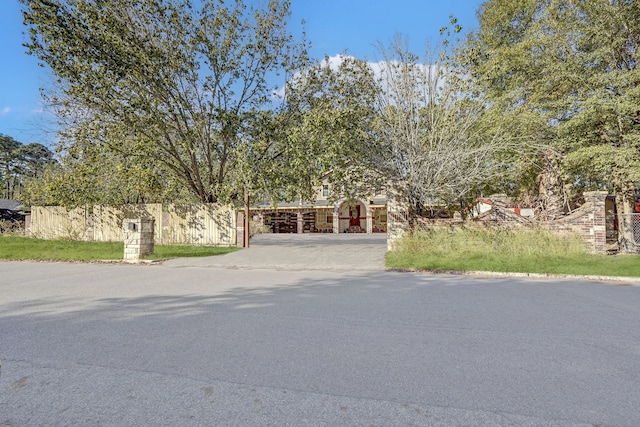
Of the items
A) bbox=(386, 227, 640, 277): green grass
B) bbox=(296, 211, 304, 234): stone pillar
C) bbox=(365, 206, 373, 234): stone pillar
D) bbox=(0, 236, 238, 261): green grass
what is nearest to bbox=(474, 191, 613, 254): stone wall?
bbox=(386, 227, 640, 277): green grass

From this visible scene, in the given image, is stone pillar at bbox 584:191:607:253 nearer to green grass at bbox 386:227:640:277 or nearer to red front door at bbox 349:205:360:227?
green grass at bbox 386:227:640:277

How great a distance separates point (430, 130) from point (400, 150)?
145 cm

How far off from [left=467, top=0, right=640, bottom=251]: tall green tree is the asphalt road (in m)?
9.20

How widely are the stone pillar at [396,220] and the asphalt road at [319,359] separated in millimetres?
7265

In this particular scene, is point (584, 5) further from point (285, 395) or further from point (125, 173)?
point (125, 173)

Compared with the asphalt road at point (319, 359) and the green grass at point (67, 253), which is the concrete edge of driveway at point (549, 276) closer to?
the asphalt road at point (319, 359)

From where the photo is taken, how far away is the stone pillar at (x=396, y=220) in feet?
46.3

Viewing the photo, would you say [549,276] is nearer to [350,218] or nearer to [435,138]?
[435,138]

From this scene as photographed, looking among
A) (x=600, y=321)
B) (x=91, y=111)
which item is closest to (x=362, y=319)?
(x=600, y=321)

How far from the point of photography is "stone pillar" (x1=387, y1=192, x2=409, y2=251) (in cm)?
1410

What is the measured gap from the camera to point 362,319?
4.94 meters

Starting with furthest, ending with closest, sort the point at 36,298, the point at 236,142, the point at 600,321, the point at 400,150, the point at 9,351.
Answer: the point at 236,142 < the point at 400,150 < the point at 36,298 < the point at 600,321 < the point at 9,351

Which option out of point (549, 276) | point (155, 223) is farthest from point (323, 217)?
point (549, 276)

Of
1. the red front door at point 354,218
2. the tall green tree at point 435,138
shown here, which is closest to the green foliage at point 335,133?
the tall green tree at point 435,138
